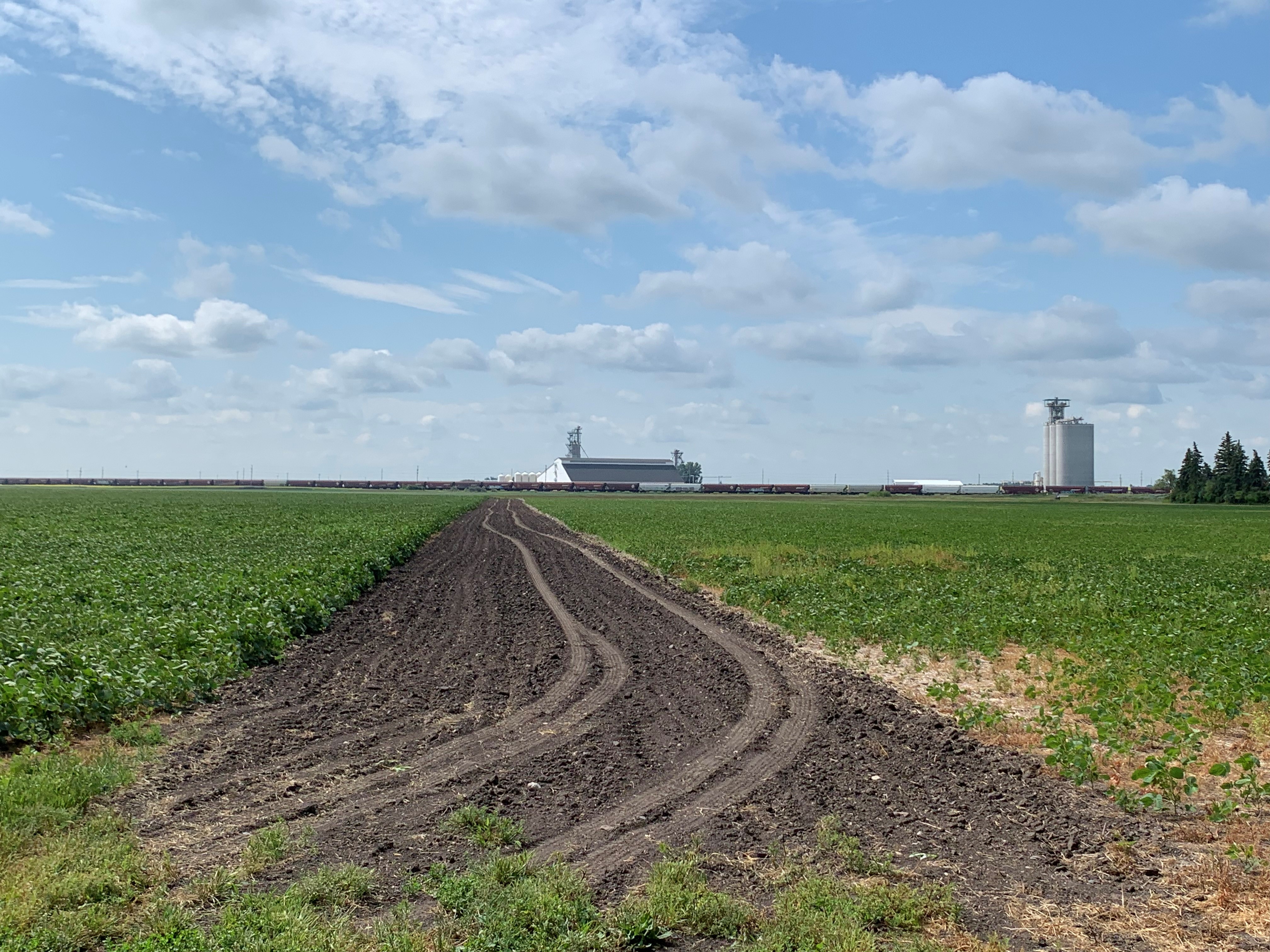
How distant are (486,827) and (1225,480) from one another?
145m

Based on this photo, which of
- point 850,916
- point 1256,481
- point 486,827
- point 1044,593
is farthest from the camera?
point 1256,481

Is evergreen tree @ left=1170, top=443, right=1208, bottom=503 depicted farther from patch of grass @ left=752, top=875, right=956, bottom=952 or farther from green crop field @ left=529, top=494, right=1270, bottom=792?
patch of grass @ left=752, top=875, right=956, bottom=952

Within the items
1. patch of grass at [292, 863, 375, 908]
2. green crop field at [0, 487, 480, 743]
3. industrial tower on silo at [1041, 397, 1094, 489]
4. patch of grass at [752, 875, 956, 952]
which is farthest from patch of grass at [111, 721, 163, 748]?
industrial tower on silo at [1041, 397, 1094, 489]

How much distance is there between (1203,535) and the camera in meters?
52.6

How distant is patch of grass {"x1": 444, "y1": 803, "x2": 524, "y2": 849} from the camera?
7.29 m

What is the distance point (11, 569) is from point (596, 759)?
1929 centimetres

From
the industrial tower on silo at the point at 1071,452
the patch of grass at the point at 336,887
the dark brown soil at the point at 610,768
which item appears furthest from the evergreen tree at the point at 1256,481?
the patch of grass at the point at 336,887

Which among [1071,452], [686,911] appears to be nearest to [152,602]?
[686,911]

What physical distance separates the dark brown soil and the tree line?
128485 millimetres

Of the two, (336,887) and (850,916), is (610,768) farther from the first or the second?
(850,916)

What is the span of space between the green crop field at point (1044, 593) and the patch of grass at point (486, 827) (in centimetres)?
620

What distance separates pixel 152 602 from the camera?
16.7m


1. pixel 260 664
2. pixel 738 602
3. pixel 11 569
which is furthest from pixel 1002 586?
pixel 11 569

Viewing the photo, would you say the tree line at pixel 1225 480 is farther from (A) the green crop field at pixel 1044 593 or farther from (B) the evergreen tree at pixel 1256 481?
(A) the green crop field at pixel 1044 593
